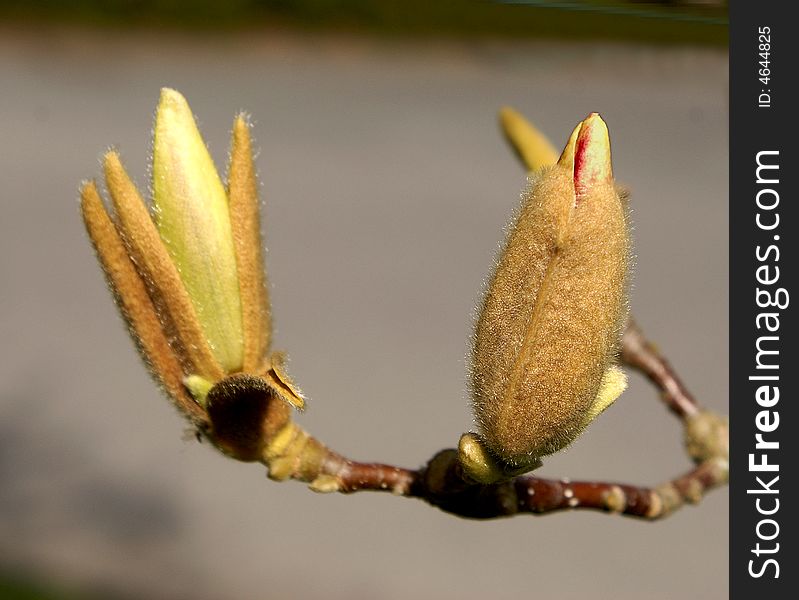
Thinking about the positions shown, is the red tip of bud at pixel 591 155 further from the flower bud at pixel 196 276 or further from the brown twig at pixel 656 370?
the brown twig at pixel 656 370

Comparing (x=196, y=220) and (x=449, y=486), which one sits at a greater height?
(x=196, y=220)

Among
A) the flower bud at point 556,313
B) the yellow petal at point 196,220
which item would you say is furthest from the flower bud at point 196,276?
the flower bud at point 556,313

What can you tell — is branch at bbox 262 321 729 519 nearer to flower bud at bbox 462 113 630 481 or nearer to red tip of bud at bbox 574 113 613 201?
flower bud at bbox 462 113 630 481

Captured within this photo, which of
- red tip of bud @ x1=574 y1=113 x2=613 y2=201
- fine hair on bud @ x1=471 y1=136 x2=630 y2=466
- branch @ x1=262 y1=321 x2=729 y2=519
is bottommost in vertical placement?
branch @ x1=262 y1=321 x2=729 y2=519

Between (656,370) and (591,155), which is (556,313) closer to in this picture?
(591,155)

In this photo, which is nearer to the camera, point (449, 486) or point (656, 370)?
point (449, 486)

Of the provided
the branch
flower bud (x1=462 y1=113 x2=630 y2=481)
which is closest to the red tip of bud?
flower bud (x1=462 y1=113 x2=630 y2=481)

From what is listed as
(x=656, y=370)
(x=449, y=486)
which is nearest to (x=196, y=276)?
(x=449, y=486)
